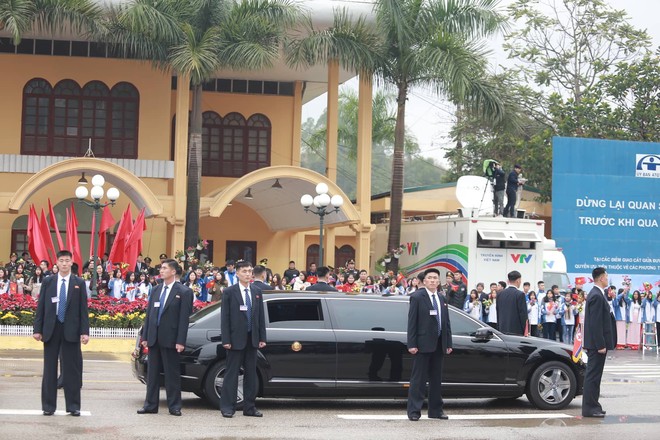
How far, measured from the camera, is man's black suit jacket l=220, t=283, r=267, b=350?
12555mm

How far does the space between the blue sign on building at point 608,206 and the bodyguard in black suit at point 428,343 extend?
2431 centimetres

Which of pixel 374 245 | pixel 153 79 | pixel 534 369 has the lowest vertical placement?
pixel 534 369

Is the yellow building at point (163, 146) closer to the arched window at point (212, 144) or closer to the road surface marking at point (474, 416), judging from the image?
the arched window at point (212, 144)

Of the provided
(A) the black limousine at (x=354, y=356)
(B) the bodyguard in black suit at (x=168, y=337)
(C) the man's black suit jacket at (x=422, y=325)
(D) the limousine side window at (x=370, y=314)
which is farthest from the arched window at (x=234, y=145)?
(C) the man's black suit jacket at (x=422, y=325)

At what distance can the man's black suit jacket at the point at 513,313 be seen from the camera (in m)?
16.2

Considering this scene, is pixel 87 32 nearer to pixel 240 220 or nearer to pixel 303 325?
pixel 240 220

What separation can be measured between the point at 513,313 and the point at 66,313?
22.8 ft

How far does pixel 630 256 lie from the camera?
Result: 122ft

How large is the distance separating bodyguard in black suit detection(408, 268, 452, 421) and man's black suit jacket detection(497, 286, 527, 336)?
3480 millimetres

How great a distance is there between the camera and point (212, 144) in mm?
38531

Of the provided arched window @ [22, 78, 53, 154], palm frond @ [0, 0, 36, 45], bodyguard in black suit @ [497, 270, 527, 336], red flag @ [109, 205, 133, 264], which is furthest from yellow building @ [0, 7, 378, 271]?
bodyguard in black suit @ [497, 270, 527, 336]

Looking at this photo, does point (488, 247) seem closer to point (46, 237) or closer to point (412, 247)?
point (412, 247)

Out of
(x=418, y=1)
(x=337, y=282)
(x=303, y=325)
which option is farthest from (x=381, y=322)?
(x=418, y=1)

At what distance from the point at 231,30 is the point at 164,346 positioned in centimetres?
1877
